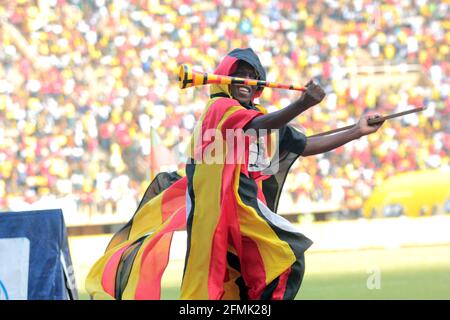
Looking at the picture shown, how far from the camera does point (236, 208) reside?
599cm

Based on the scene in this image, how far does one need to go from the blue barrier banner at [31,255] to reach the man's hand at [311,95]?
1.78m

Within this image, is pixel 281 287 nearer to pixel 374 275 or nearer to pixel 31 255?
pixel 31 255

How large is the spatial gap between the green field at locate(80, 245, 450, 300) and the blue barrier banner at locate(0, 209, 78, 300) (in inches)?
160

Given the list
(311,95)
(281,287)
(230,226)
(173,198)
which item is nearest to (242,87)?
(311,95)

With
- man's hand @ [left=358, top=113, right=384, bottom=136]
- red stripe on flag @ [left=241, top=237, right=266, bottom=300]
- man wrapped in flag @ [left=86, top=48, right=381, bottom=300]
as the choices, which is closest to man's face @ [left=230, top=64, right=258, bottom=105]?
man wrapped in flag @ [left=86, top=48, right=381, bottom=300]

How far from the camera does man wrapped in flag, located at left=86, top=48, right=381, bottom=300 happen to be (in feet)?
19.5

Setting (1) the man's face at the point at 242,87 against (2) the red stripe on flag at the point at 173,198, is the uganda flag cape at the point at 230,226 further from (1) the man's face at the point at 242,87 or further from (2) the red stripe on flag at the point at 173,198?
(2) the red stripe on flag at the point at 173,198

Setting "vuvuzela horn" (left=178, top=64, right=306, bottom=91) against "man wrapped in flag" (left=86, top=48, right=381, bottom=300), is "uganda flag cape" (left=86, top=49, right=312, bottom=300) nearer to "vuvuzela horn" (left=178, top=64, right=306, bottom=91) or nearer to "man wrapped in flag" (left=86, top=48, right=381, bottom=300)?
"man wrapped in flag" (left=86, top=48, right=381, bottom=300)

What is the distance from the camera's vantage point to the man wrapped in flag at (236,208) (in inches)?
234

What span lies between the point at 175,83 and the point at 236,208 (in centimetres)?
1256

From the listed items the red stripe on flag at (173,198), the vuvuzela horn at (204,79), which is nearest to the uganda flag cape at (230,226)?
the vuvuzela horn at (204,79)

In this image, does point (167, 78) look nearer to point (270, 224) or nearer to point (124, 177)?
point (124, 177)

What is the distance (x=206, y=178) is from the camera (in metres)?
6.05

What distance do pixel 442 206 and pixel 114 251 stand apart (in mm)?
10572
